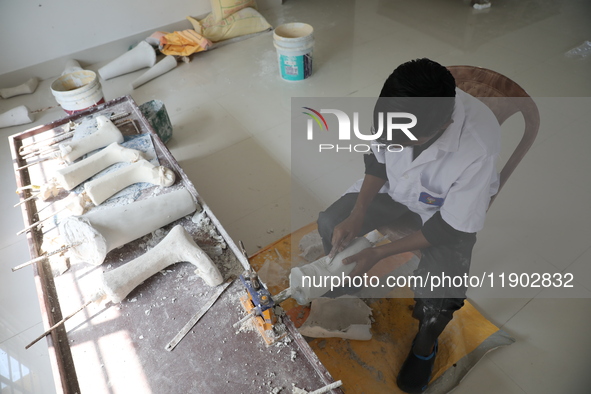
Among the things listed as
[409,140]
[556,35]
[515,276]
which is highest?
[409,140]

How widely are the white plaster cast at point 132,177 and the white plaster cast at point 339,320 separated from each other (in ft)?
2.79

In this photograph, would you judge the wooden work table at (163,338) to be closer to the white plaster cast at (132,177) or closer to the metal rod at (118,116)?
the white plaster cast at (132,177)

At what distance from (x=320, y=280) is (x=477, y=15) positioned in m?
3.90

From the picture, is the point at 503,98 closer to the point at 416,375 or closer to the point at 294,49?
the point at 416,375

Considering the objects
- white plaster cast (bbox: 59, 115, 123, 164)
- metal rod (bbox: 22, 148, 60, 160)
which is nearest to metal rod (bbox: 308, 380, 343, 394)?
white plaster cast (bbox: 59, 115, 123, 164)

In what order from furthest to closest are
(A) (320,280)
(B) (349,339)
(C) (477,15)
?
(C) (477,15), (B) (349,339), (A) (320,280)

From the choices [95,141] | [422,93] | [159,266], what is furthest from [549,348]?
[95,141]

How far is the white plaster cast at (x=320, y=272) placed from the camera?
54.1 inches

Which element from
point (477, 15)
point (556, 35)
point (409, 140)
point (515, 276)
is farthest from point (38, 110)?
point (556, 35)

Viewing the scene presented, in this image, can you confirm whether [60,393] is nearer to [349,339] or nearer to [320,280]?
[320,280]

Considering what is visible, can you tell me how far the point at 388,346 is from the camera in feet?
5.25

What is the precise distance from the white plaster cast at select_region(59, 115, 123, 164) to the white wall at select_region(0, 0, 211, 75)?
204 cm

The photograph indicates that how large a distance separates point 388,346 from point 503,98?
106 centimetres

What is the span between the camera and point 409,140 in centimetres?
113
